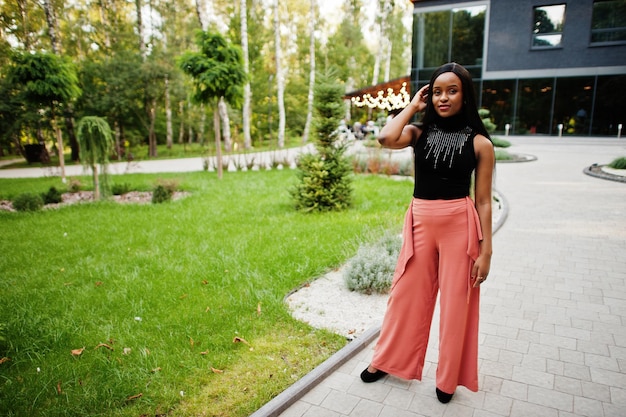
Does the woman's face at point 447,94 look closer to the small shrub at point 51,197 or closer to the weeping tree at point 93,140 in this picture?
the weeping tree at point 93,140

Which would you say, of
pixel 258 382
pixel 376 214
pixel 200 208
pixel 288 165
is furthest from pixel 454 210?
pixel 288 165

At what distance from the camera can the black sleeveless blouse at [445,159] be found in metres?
2.57

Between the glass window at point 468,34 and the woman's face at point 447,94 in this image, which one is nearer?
the woman's face at point 447,94

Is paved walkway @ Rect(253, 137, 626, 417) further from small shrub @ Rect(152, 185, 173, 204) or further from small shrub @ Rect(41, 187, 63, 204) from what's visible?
small shrub @ Rect(41, 187, 63, 204)

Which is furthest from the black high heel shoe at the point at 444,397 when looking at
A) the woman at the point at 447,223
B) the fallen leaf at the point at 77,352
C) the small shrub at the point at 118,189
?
the small shrub at the point at 118,189

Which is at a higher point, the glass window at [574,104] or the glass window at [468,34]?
the glass window at [468,34]

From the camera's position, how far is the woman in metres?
2.55

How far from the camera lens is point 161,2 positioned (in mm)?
30844

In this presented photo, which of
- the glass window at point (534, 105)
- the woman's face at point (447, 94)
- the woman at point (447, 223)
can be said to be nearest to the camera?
the woman's face at point (447, 94)

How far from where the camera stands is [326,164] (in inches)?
343

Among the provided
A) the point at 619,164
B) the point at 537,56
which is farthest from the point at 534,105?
the point at 619,164

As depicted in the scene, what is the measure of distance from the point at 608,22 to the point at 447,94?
89.6 ft

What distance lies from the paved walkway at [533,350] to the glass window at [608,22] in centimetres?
2124

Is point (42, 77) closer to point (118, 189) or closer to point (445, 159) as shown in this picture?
point (118, 189)
